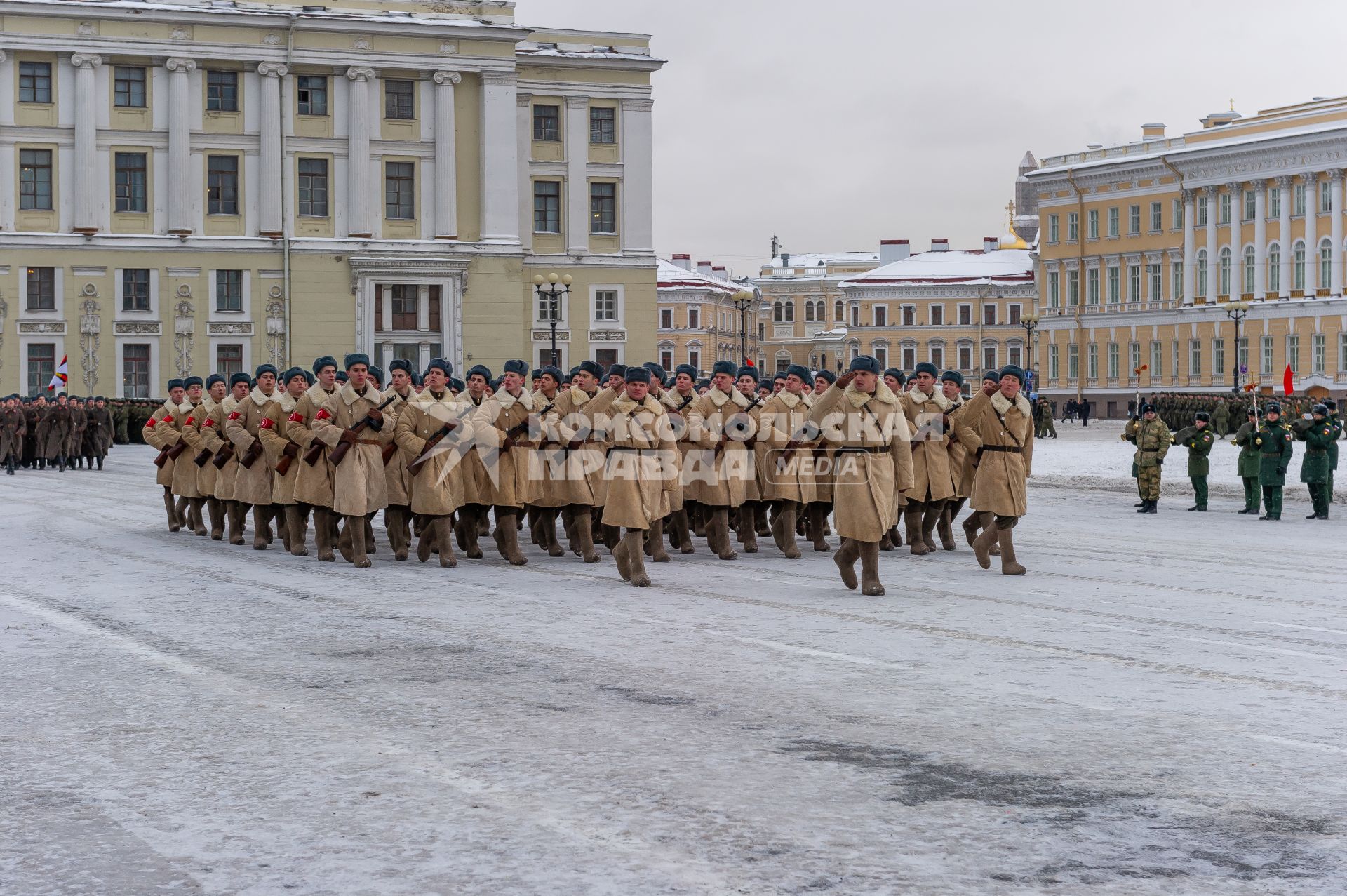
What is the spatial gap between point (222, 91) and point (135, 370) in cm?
1016

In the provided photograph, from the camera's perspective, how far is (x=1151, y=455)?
931 inches

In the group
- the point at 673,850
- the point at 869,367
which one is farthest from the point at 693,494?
the point at 673,850

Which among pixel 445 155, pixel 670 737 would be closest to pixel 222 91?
pixel 445 155

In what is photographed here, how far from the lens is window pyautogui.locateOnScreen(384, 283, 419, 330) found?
62062 millimetres

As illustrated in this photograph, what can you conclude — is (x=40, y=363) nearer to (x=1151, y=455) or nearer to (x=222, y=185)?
(x=222, y=185)

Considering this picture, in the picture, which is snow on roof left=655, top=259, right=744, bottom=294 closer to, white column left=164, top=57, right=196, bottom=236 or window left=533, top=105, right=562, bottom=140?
window left=533, top=105, right=562, bottom=140

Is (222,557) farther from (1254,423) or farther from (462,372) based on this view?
(462,372)

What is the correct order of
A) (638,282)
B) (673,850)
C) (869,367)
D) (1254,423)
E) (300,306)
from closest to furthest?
(673,850)
(869,367)
(1254,423)
(300,306)
(638,282)

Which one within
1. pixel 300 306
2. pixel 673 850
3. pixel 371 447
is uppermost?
pixel 300 306

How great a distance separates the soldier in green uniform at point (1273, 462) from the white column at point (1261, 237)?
5976 cm

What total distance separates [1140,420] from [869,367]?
12.4 meters

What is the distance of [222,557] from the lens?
16.0 m

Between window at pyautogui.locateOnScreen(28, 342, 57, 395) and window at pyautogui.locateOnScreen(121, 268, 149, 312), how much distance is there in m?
2.84

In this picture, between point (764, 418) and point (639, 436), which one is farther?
point (764, 418)
